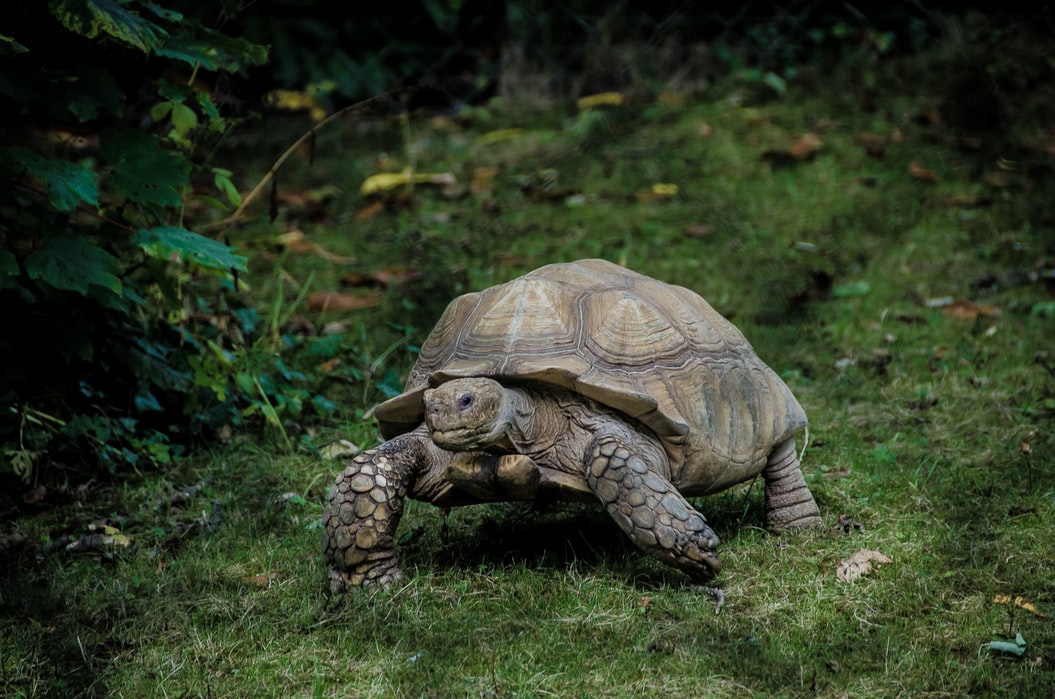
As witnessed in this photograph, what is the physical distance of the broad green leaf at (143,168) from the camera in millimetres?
3482

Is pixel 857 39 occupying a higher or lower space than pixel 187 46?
lower

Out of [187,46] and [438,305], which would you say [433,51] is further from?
[187,46]

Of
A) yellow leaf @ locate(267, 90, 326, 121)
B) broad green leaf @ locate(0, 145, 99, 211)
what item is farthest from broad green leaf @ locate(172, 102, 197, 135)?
yellow leaf @ locate(267, 90, 326, 121)

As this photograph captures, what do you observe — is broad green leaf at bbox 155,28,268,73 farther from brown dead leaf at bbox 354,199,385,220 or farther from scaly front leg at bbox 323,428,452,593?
brown dead leaf at bbox 354,199,385,220

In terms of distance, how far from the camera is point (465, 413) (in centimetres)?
274

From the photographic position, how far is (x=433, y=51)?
31.4 ft

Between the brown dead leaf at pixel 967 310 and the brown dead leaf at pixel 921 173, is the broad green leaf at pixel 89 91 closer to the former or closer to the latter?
the brown dead leaf at pixel 967 310

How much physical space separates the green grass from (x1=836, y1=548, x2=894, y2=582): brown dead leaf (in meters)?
0.03

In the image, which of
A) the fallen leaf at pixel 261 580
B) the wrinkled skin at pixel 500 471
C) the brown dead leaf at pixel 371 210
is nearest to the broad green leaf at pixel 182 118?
the wrinkled skin at pixel 500 471

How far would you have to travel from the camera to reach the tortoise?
278cm

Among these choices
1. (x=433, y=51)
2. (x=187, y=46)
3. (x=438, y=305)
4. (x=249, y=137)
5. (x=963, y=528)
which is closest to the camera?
(x=963, y=528)

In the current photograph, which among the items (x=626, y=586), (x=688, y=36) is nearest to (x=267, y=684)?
(x=626, y=586)

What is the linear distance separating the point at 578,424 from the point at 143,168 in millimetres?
1653

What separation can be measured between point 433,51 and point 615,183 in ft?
9.43
